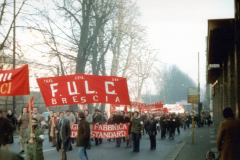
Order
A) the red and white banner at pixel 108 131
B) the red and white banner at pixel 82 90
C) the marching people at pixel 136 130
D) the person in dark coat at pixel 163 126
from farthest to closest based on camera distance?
the person in dark coat at pixel 163 126 < the red and white banner at pixel 108 131 < the marching people at pixel 136 130 < the red and white banner at pixel 82 90

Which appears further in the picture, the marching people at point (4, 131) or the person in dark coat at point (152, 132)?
the person in dark coat at point (152, 132)

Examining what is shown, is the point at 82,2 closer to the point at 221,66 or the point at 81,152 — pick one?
the point at 221,66

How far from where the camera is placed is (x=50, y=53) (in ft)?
82.4

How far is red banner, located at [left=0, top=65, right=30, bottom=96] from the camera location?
7.84 metres

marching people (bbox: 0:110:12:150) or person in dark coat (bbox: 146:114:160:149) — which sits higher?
marching people (bbox: 0:110:12:150)

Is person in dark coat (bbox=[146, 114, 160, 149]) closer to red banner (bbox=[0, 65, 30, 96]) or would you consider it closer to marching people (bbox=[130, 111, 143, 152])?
marching people (bbox=[130, 111, 143, 152])

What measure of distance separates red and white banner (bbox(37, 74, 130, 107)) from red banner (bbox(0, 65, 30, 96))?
2.48 metres

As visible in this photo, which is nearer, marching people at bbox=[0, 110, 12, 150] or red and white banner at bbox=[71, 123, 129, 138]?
marching people at bbox=[0, 110, 12, 150]

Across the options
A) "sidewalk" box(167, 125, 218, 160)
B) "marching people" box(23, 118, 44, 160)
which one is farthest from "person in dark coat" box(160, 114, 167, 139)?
"marching people" box(23, 118, 44, 160)

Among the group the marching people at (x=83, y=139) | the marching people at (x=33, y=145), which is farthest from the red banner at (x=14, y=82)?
the marching people at (x=83, y=139)

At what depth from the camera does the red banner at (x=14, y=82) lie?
7836 mm

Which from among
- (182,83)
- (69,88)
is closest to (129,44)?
(69,88)

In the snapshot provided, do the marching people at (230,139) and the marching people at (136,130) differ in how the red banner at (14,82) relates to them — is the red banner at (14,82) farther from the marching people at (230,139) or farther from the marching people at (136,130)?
the marching people at (136,130)

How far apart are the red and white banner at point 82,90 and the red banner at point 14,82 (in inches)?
97.6
